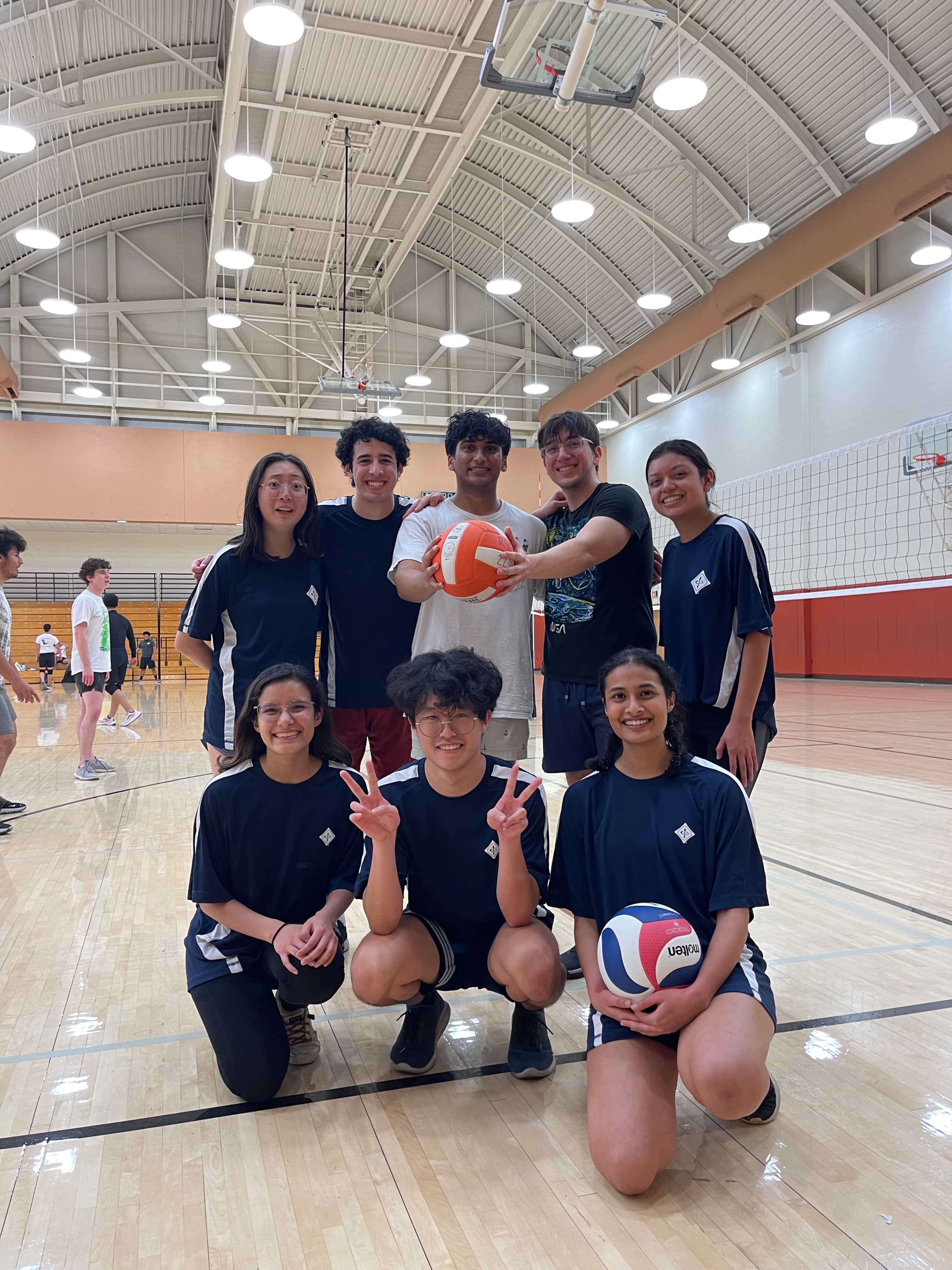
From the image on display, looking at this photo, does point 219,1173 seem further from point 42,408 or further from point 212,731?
point 42,408

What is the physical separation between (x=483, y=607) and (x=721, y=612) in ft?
2.46

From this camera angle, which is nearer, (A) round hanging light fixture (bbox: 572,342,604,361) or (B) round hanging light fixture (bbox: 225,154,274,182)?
(B) round hanging light fixture (bbox: 225,154,274,182)

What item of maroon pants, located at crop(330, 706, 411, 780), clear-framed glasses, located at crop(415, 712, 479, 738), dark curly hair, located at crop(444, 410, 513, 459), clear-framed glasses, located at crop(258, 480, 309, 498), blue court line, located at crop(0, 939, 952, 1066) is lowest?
blue court line, located at crop(0, 939, 952, 1066)

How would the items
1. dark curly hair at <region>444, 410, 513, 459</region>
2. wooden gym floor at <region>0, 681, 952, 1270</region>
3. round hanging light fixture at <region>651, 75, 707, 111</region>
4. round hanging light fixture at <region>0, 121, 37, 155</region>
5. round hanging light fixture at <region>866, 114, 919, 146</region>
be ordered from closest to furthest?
wooden gym floor at <region>0, 681, 952, 1270</region> → dark curly hair at <region>444, 410, 513, 459</region> → round hanging light fixture at <region>651, 75, 707, 111</region> → round hanging light fixture at <region>0, 121, 37, 155</region> → round hanging light fixture at <region>866, 114, 919, 146</region>

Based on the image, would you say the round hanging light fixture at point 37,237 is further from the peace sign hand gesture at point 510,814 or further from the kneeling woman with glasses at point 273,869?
the peace sign hand gesture at point 510,814

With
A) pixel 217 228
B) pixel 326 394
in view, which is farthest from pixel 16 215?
pixel 326 394

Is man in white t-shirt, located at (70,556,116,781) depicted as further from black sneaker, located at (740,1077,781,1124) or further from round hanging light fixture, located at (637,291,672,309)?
round hanging light fixture, located at (637,291,672,309)

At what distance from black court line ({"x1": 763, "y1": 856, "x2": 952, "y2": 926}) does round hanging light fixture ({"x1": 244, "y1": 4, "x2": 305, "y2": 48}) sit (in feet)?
26.4

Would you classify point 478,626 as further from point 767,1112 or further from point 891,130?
point 891,130

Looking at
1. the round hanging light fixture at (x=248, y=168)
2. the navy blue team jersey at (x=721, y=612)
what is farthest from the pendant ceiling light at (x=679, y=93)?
the navy blue team jersey at (x=721, y=612)

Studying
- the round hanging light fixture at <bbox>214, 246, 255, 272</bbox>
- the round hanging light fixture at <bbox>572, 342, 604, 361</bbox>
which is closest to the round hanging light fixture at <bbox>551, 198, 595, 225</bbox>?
the round hanging light fixture at <bbox>214, 246, 255, 272</bbox>

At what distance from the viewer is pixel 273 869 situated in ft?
7.63

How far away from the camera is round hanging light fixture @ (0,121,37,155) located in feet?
30.2

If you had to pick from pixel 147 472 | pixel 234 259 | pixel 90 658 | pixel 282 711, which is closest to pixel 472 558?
pixel 282 711
